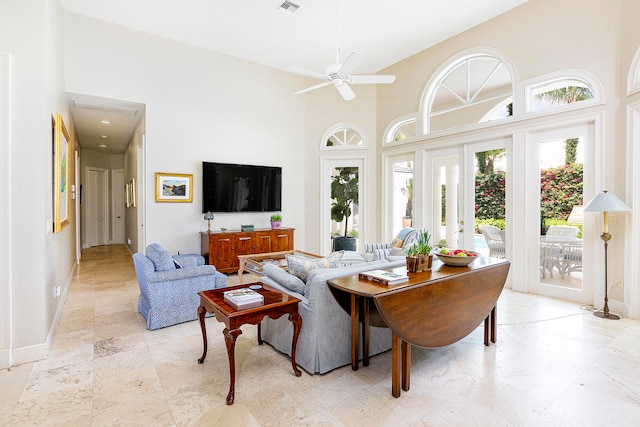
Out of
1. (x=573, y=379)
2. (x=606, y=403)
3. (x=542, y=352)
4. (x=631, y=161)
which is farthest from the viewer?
(x=631, y=161)

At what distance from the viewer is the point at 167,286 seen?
3100 mm

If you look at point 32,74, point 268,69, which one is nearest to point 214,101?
point 268,69

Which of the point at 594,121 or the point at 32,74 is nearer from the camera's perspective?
the point at 32,74

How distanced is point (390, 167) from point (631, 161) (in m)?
3.35

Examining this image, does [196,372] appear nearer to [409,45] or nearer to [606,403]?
[606,403]

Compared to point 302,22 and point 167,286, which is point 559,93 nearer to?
point 302,22

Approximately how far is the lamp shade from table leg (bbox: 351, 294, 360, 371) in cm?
279

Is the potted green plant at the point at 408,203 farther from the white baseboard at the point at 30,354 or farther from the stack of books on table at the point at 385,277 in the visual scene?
the white baseboard at the point at 30,354

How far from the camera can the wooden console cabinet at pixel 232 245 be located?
498 centimetres

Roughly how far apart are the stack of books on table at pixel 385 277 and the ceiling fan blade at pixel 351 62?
204 centimetres

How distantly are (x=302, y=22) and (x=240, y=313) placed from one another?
411cm

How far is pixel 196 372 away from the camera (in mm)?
2270

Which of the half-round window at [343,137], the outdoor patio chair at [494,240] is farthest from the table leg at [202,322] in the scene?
the half-round window at [343,137]

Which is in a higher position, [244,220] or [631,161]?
[631,161]
